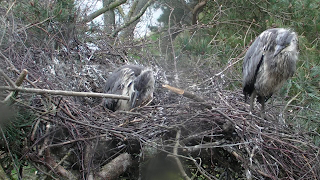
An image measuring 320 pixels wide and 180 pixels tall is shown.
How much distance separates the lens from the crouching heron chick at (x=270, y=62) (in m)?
3.76

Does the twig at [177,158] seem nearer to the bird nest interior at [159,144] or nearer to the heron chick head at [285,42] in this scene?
the bird nest interior at [159,144]

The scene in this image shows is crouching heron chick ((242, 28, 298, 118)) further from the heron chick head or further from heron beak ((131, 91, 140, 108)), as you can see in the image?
heron beak ((131, 91, 140, 108))

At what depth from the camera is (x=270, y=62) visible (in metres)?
3.84

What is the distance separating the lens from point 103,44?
18.8ft

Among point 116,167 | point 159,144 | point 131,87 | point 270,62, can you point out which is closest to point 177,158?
point 159,144

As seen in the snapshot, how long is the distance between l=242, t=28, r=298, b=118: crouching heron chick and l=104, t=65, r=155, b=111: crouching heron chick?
1.48 m

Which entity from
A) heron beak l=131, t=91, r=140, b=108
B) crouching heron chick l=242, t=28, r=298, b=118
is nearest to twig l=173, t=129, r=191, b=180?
crouching heron chick l=242, t=28, r=298, b=118

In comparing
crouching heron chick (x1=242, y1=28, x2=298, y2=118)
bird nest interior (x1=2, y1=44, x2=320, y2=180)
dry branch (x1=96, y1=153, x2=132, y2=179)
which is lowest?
dry branch (x1=96, y1=153, x2=132, y2=179)

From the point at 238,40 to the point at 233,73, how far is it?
0.83 meters

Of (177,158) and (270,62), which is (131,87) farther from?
(177,158)

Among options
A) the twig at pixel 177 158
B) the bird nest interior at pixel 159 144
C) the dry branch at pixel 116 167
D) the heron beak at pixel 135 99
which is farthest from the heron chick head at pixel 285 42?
the dry branch at pixel 116 167

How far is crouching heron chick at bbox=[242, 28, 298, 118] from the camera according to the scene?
376 cm

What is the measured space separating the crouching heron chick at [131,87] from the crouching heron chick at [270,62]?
1.48 m

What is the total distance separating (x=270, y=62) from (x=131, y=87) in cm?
202
